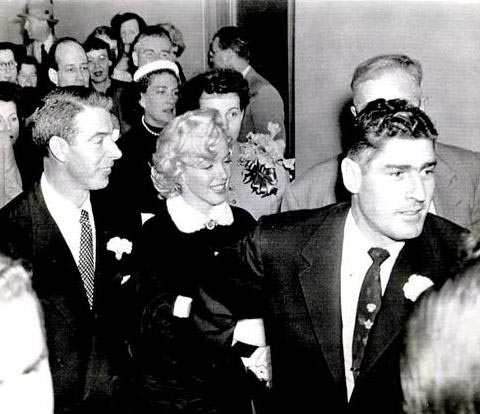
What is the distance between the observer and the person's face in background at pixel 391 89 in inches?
114

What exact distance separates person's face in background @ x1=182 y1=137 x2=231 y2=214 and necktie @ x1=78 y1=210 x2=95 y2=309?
0.43m

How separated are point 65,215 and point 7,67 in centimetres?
283

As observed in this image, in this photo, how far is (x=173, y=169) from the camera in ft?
9.98

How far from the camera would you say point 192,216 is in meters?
2.91

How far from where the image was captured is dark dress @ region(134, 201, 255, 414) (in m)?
2.51

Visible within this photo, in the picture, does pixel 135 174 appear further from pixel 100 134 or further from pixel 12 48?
pixel 12 48

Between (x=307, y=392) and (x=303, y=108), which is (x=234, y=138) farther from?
(x=303, y=108)

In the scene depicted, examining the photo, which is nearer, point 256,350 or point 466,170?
point 256,350

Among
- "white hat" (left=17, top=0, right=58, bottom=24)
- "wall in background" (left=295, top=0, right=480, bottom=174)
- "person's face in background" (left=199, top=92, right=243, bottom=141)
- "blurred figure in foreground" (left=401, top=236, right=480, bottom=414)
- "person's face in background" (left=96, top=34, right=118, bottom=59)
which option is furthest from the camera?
"white hat" (left=17, top=0, right=58, bottom=24)

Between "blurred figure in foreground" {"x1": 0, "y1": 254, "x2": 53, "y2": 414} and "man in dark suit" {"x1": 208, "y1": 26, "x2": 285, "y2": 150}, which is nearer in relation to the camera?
"blurred figure in foreground" {"x1": 0, "y1": 254, "x2": 53, "y2": 414}

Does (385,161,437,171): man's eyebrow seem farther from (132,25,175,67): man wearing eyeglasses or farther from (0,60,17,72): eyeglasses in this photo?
(0,60,17,72): eyeglasses

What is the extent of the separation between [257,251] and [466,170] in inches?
48.0

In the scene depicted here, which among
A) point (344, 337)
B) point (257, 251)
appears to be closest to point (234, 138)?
point (257, 251)

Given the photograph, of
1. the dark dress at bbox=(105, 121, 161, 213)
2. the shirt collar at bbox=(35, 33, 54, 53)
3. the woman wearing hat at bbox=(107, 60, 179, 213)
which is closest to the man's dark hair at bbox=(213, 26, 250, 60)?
the woman wearing hat at bbox=(107, 60, 179, 213)
